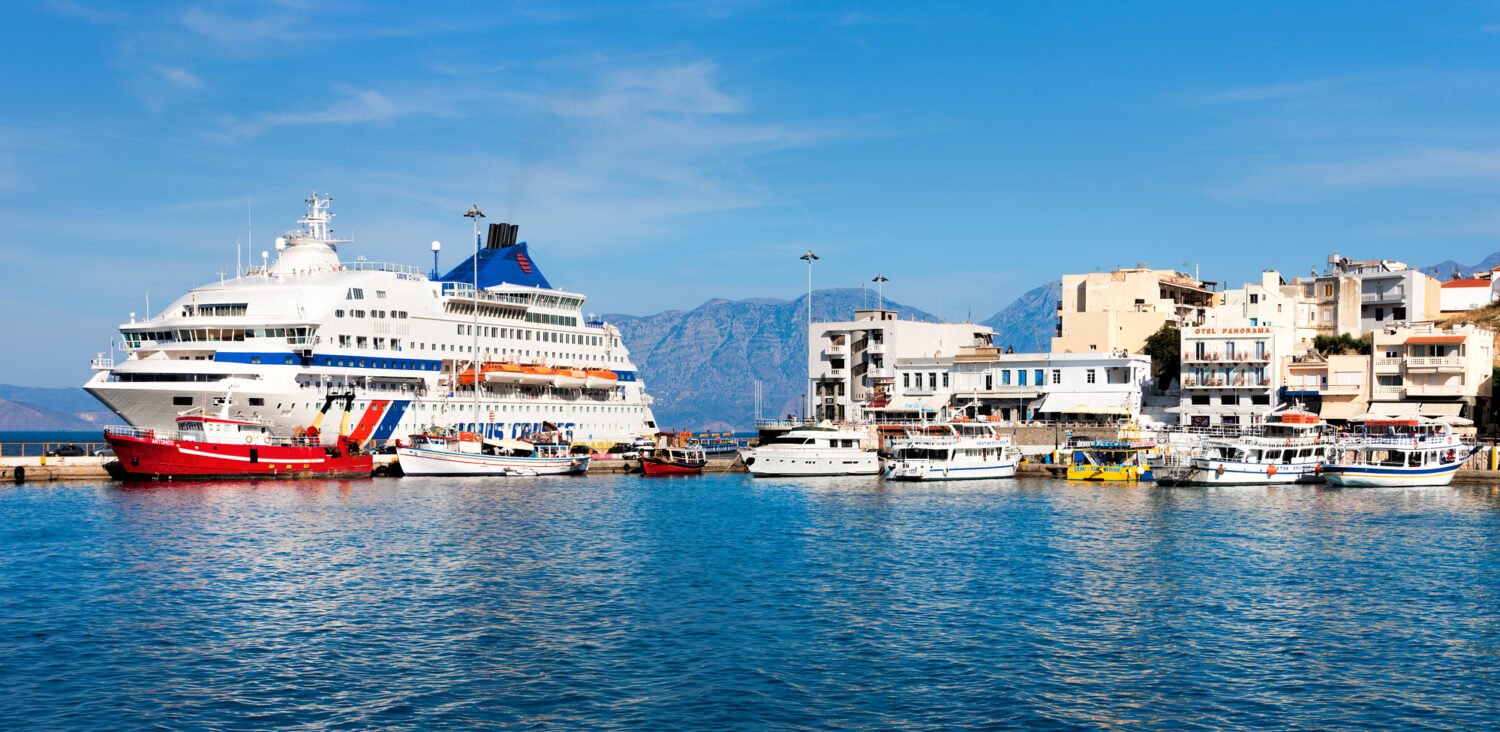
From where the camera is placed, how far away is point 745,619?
29.1 m

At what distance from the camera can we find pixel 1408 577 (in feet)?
114

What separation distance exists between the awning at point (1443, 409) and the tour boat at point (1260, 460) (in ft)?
26.8

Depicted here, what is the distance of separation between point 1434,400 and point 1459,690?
59.6m

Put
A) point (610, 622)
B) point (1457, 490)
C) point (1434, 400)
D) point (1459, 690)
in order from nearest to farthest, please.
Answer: point (1459, 690) < point (610, 622) < point (1457, 490) < point (1434, 400)

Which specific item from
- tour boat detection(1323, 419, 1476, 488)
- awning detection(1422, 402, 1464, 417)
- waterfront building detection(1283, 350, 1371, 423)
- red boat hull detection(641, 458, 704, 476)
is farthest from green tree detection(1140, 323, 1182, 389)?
red boat hull detection(641, 458, 704, 476)

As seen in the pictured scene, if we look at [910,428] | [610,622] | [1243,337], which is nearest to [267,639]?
[610,622]

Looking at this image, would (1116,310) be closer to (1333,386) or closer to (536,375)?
(1333,386)

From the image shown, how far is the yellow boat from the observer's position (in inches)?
2815

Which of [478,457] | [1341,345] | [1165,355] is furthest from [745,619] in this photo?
[1341,345]

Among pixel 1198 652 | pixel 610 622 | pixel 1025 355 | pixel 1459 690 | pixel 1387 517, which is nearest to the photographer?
pixel 1459 690

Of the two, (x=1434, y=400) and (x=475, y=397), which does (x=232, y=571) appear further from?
(x=1434, y=400)

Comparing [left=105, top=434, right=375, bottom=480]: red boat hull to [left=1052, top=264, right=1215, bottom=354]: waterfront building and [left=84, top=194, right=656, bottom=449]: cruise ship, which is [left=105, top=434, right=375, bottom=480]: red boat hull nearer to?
[left=84, top=194, right=656, bottom=449]: cruise ship

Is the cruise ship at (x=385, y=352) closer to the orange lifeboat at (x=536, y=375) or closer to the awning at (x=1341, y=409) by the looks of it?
the orange lifeboat at (x=536, y=375)

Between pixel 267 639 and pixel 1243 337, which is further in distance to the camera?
pixel 1243 337
